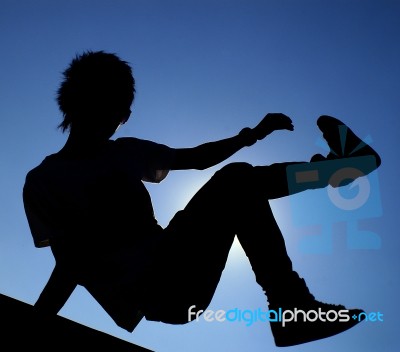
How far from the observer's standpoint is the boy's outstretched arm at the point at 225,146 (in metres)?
2.36

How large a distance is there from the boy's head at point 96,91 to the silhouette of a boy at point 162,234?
0.32m

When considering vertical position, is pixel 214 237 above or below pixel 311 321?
above

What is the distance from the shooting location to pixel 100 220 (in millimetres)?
2271

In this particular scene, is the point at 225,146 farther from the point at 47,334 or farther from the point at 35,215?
the point at 47,334

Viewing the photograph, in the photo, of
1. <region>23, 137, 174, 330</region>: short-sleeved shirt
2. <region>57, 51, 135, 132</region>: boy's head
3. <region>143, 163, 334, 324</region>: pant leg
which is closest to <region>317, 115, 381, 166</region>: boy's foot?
<region>143, 163, 334, 324</region>: pant leg

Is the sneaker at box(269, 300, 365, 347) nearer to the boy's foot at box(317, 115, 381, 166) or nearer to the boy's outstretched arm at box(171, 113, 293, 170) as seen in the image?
the boy's foot at box(317, 115, 381, 166)

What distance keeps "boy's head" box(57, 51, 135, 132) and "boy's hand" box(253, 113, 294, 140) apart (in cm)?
97

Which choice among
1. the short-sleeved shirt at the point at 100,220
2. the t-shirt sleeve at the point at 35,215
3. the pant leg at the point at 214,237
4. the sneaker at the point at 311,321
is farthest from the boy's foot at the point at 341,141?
the t-shirt sleeve at the point at 35,215

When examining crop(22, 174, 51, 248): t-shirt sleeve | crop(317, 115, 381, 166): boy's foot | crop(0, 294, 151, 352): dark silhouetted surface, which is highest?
crop(317, 115, 381, 166): boy's foot

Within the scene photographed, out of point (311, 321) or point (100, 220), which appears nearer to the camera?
point (311, 321)

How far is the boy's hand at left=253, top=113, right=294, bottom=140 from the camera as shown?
234 cm

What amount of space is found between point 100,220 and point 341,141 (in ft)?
4.97

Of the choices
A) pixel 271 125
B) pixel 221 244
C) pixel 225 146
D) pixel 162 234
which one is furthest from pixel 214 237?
pixel 271 125

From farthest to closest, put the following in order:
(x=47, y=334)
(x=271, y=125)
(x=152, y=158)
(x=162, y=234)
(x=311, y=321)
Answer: (x=152, y=158) < (x=271, y=125) < (x=162, y=234) < (x=311, y=321) < (x=47, y=334)
